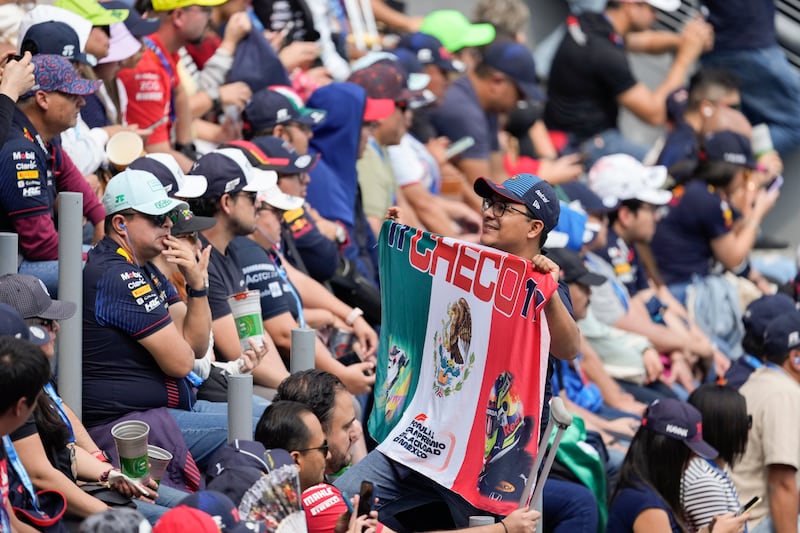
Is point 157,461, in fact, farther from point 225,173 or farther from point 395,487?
point 225,173

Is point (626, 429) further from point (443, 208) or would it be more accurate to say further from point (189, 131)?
point (189, 131)

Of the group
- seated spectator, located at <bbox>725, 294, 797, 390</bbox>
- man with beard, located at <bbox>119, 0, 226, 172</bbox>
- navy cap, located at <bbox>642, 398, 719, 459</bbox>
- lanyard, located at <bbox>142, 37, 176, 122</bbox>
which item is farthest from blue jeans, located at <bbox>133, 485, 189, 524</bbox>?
seated spectator, located at <bbox>725, 294, 797, 390</bbox>

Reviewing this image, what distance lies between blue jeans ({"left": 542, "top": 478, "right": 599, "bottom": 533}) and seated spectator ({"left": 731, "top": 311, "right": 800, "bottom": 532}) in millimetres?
876

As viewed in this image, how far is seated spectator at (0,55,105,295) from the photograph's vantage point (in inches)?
207

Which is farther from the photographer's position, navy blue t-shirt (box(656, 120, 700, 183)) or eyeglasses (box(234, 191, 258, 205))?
navy blue t-shirt (box(656, 120, 700, 183))

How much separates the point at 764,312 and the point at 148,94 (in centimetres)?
338

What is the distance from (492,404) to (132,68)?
3017 mm

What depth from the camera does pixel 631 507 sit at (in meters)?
5.97

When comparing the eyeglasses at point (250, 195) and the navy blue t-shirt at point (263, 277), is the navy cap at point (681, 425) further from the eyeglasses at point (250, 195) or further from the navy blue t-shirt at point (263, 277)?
the eyeglasses at point (250, 195)

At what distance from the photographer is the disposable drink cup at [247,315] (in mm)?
5805

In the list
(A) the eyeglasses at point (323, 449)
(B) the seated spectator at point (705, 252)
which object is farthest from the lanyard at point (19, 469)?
(B) the seated spectator at point (705, 252)

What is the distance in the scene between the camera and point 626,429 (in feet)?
25.5

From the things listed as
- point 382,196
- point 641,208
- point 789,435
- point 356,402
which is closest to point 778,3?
point 641,208

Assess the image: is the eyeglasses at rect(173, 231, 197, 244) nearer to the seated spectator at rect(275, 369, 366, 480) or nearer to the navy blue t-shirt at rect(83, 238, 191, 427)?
the navy blue t-shirt at rect(83, 238, 191, 427)
